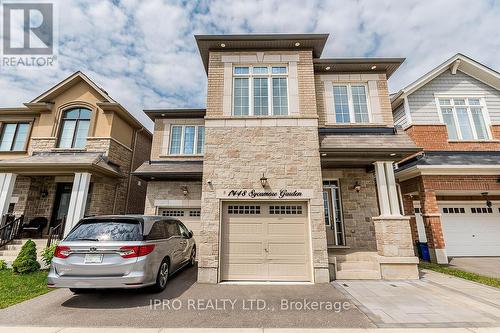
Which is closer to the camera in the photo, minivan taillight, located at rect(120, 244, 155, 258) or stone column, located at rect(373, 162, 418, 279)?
minivan taillight, located at rect(120, 244, 155, 258)

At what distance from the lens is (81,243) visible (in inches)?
193

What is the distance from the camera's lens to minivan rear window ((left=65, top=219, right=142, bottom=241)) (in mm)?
5047

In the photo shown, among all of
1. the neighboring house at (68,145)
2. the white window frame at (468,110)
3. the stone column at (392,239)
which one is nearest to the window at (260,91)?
the stone column at (392,239)

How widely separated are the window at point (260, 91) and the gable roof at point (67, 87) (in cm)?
774

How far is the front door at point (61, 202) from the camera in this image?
1176cm

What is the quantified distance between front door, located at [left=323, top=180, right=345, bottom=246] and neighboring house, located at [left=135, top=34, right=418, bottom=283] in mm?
39

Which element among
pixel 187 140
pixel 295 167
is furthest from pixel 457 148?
pixel 187 140

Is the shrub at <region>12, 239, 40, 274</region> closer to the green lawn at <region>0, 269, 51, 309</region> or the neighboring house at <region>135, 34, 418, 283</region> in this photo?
the green lawn at <region>0, 269, 51, 309</region>

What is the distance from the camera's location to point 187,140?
11523mm

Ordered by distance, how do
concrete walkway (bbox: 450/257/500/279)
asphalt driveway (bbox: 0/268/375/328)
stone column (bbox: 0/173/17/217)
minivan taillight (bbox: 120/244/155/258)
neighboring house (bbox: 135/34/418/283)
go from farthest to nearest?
stone column (bbox: 0/173/17/217)
concrete walkway (bbox: 450/257/500/279)
neighboring house (bbox: 135/34/418/283)
minivan taillight (bbox: 120/244/155/258)
asphalt driveway (bbox: 0/268/375/328)

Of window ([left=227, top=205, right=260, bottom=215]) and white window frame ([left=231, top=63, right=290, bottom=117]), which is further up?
white window frame ([left=231, top=63, right=290, bottom=117])
